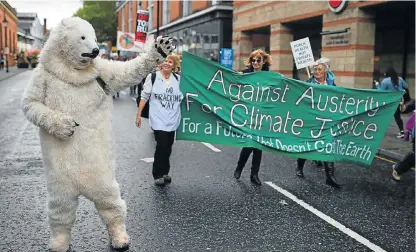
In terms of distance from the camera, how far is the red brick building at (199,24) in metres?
28.8

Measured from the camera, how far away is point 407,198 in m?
5.97

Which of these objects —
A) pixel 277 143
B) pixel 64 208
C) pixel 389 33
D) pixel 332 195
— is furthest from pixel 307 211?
pixel 389 33

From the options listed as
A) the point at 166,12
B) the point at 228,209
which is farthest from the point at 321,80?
the point at 166,12

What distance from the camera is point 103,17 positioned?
243 feet

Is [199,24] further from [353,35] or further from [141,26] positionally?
[141,26]

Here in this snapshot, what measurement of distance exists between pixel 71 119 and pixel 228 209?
236 cm

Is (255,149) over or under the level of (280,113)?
under

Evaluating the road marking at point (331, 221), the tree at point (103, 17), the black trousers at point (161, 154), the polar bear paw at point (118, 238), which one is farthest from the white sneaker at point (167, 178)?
the tree at point (103, 17)

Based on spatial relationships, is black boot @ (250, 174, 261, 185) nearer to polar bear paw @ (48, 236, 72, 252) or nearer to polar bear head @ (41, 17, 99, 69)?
polar bear paw @ (48, 236, 72, 252)

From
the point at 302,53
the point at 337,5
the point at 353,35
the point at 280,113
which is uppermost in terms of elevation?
the point at 337,5

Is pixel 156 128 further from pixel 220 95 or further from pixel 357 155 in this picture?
pixel 357 155

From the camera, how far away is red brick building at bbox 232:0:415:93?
15.9m

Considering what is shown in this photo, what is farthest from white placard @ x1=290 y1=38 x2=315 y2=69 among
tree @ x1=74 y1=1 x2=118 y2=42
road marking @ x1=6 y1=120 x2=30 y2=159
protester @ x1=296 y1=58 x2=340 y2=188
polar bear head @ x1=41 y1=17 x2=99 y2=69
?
tree @ x1=74 y1=1 x2=118 y2=42

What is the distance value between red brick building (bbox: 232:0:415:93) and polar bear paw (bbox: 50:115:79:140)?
43.6 feet
